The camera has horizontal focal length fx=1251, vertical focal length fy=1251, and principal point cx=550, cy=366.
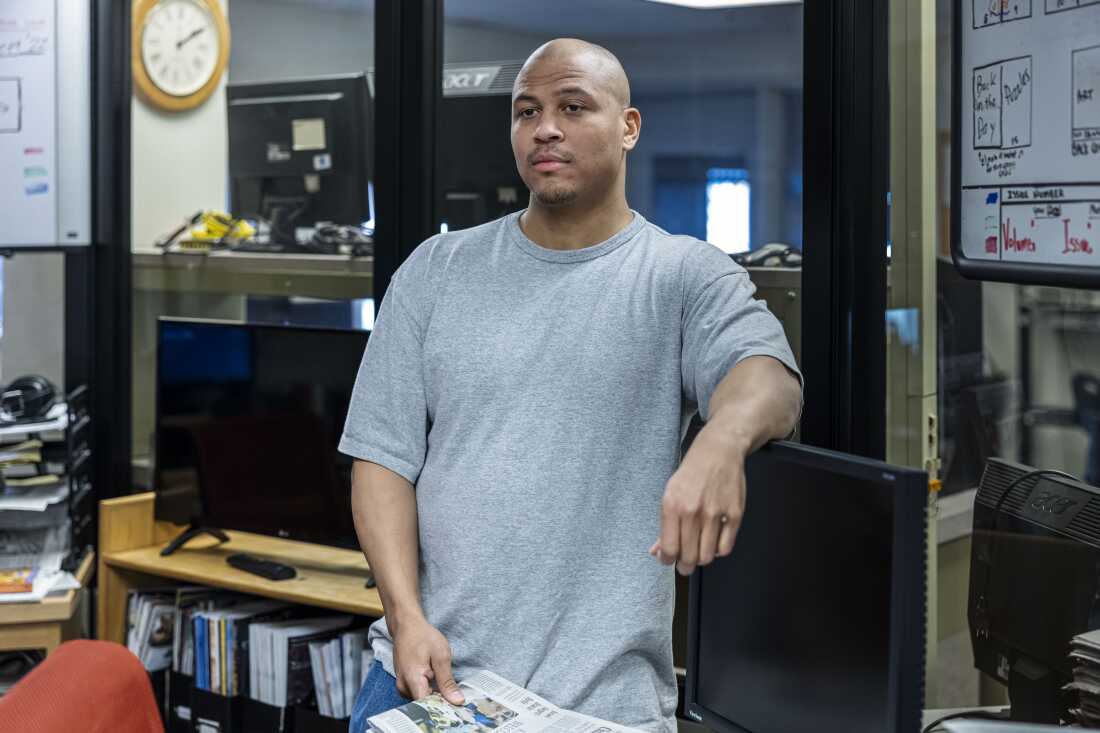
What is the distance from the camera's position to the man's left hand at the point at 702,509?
1254 mm

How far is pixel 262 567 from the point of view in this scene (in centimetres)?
277

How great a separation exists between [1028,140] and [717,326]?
0.53m

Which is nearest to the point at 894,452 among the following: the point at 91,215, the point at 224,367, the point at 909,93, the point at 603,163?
the point at 909,93

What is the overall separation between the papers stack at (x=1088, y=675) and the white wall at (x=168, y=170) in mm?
2494

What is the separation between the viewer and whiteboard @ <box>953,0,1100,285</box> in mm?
1592

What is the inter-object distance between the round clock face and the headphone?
2.79ft

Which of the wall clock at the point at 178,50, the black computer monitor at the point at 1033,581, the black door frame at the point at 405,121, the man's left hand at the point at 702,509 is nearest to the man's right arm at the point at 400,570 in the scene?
the man's left hand at the point at 702,509

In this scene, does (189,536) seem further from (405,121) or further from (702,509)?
(702,509)

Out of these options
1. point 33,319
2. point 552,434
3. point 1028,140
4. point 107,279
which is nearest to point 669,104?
point 1028,140

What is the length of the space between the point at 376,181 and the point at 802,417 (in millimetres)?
1136

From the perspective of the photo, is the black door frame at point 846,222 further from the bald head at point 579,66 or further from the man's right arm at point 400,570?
the man's right arm at point 400,570

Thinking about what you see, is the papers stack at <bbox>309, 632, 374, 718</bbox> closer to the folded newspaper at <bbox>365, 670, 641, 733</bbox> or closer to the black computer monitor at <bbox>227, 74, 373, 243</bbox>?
the black computer monitor at <bbox>227, 74, 373, 243</bbox>

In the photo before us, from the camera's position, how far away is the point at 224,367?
2902 millimetres

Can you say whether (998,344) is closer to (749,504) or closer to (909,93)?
(909,93)
